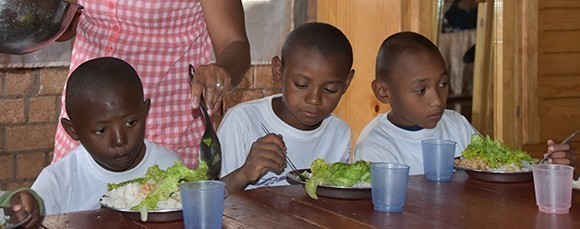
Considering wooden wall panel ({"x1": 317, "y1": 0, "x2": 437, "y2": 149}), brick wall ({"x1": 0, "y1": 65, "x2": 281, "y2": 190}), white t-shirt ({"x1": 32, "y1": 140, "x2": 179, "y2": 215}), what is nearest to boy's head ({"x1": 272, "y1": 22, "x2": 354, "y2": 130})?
white t-shirt ({"x1": 32, "y1": 140, "x2": 179, "y2": 215})

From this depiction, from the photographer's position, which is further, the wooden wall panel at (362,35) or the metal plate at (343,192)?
the wooden wall panel at (362,35)

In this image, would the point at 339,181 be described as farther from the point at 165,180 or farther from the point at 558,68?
the point at 558,68

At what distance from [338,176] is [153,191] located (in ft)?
1.59

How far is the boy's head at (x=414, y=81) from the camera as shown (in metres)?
2.86

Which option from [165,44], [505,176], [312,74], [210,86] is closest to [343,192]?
[210,86]

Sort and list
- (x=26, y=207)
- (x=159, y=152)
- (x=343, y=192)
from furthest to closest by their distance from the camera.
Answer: (x=159, y=152) → (x=343, y=192) → (x=26, y=207)

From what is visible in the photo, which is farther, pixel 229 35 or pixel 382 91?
pixel 382 91

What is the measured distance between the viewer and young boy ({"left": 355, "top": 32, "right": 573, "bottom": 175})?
9.35ft

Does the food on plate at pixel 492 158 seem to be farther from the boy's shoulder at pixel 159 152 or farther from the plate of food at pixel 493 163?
the boy's shoulder at pixel 159 152

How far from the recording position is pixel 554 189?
2.06 meters

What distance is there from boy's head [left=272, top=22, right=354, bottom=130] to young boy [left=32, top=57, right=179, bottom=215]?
472mm

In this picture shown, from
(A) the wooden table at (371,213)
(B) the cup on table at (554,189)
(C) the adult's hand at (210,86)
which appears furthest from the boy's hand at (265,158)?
(B) the cup on table at (554,189)

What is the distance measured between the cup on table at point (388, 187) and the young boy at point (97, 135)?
71cm

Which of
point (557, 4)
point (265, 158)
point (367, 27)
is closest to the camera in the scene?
point (265, 158)
